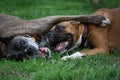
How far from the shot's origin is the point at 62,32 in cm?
825

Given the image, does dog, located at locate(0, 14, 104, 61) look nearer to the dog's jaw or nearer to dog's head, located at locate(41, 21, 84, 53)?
dog's head, located at locate(41, 21, 84, 53)

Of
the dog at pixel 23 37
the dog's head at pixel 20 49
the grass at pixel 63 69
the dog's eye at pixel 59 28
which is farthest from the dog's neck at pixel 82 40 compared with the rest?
the dog's head at pixel 20 49

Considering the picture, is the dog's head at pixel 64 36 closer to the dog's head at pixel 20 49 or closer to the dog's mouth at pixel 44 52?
the dog's mouth at pixel 44 52

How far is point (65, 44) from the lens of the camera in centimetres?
820

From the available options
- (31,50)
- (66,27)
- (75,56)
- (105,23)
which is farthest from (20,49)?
(105,23)

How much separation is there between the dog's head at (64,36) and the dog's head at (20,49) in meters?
0.57

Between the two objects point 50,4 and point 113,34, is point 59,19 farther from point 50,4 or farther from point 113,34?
point 50,4

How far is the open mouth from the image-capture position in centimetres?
816

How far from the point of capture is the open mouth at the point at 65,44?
816cm

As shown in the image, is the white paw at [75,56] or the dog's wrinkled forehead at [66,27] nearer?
the white paw at [75,56]

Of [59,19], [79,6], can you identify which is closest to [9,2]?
[79,6]

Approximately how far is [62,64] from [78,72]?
709 mm

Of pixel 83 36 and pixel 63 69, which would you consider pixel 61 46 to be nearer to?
pixel 83 36

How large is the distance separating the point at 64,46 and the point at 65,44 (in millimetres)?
55
